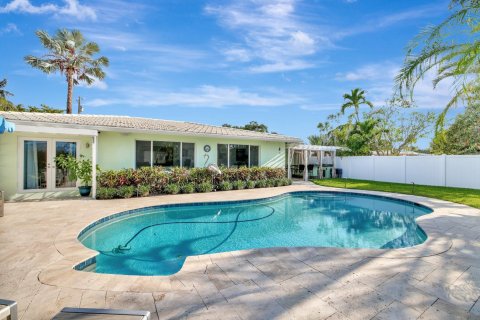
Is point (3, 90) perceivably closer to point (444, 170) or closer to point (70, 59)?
point (70, 59)

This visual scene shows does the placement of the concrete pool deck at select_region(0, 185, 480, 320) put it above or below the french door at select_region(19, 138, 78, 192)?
below

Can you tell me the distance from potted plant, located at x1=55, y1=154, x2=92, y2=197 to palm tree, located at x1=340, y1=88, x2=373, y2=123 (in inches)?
985

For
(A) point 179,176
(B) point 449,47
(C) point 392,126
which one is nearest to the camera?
(B) point 449,47

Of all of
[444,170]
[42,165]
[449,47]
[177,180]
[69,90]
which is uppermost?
[69,90]

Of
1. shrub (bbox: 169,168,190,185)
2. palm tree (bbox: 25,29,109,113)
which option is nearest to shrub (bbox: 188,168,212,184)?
shrub (bbox: 169,168,190,185)

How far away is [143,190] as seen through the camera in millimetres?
11000

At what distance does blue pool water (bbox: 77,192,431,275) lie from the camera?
5461mm

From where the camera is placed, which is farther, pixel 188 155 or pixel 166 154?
pixel 188 155

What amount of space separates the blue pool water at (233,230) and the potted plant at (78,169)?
3.60 m

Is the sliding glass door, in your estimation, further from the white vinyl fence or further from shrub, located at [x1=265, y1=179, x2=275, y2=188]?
the white vinyl fence

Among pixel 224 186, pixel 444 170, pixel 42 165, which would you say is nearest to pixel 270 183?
pixel 224 186

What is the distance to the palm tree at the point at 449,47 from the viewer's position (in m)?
5.94

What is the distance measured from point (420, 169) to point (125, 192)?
1730cm

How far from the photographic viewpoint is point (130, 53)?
45.7ft
